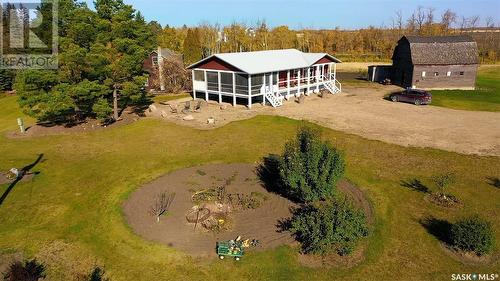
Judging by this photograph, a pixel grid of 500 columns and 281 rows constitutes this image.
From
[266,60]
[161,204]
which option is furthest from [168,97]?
[161,204]

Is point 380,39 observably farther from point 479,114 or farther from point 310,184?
point 310,184

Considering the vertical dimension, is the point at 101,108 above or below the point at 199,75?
below

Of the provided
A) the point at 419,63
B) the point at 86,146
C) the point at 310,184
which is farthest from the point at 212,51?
the point at 310,184

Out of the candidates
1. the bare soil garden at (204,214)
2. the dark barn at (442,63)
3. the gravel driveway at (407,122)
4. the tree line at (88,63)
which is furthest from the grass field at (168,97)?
the dark barn at (442,63)

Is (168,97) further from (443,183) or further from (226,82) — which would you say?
(443,183)

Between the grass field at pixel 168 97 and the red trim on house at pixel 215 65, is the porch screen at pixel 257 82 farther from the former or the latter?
the grass field at pixel 168 97
